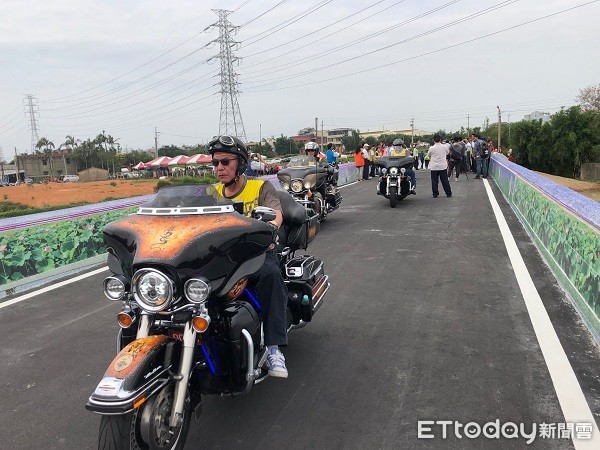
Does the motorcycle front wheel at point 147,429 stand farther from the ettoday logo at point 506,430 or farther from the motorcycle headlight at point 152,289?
the ettoday logo at point 506,430

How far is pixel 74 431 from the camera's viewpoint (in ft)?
11.4

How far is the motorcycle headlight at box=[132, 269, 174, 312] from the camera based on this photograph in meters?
2.76

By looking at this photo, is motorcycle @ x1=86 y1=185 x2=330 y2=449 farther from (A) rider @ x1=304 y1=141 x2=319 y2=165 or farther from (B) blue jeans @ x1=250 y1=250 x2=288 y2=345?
(A) rider @ x1=304 y1=141 x2=319 y2=165

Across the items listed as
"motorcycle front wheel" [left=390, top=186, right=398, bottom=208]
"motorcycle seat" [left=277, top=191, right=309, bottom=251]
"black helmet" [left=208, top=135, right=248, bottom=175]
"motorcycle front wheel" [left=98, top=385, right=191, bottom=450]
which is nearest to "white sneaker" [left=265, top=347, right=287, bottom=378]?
"motorcycle front wheel" [left=98, top=385, right=191, bottom=450]

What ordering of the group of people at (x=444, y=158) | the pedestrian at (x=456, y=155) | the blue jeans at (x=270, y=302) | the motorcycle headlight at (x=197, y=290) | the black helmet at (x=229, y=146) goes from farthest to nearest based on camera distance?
the pedestrian at (x=456, y=155), the group of people at (x=444, y=158), the black helmet at (x=229, y=146), the blue jeans at (x=270, y=302), the motorcycle headlight at (x=197, y=290)

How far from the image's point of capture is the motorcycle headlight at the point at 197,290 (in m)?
2.79

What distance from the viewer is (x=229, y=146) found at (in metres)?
3.95

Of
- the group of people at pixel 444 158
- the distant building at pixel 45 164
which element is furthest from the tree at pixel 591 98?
the distant building at pixel 45 164

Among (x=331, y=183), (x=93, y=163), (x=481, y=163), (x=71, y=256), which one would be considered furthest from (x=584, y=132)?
(x=93, y=163)

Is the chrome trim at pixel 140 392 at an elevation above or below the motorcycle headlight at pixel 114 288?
below

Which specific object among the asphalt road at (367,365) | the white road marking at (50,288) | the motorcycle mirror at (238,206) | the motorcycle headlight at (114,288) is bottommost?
the asphalt road at (367,365)

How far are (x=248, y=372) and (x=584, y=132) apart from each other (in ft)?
159

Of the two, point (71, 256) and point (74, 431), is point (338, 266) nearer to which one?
point (71, 256)

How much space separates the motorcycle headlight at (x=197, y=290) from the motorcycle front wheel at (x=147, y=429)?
1.74 ft
